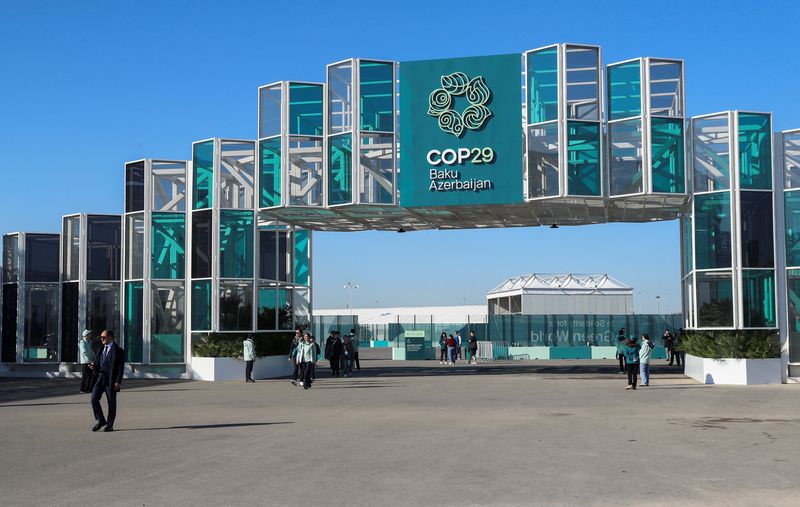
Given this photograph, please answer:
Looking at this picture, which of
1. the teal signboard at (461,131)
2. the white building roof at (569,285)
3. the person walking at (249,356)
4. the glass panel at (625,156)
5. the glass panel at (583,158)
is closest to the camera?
the glass panel at (625,156)

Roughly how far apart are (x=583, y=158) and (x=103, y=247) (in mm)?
18649

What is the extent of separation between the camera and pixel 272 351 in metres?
35.6

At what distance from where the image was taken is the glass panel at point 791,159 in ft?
99.8

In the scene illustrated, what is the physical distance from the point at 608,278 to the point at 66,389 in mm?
56294

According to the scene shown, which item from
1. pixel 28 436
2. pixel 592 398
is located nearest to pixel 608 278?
pixel 592 398

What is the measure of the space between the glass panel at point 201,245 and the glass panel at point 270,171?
2.29m

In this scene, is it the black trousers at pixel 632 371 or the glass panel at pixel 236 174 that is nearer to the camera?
the black trousers at pixel 632 371

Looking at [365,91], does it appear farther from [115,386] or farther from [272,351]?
[115,386]

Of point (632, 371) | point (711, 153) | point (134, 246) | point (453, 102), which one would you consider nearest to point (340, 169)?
point (453, 102)

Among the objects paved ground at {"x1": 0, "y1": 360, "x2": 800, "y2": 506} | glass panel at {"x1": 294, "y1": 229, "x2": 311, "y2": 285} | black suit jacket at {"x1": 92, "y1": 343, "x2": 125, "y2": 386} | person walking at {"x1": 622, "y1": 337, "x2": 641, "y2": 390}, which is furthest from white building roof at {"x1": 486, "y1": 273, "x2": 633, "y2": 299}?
black suit jacket at {"x1": 92, "y1": 343, "x2": 125, "y2": 386}

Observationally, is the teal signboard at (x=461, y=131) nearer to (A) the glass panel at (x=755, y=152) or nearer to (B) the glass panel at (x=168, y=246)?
(A) the glass panel at (x=755, y=152)

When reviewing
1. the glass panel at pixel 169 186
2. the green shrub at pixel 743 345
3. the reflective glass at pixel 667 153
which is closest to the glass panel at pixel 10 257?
the glass panel at pixel 169 186

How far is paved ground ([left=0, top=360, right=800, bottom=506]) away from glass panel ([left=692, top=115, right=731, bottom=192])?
25.3 feet

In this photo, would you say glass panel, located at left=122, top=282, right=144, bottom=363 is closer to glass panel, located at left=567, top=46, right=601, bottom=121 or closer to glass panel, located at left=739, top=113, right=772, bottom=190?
glass panel, located at left=567, top=46, right=601, bottom=121
